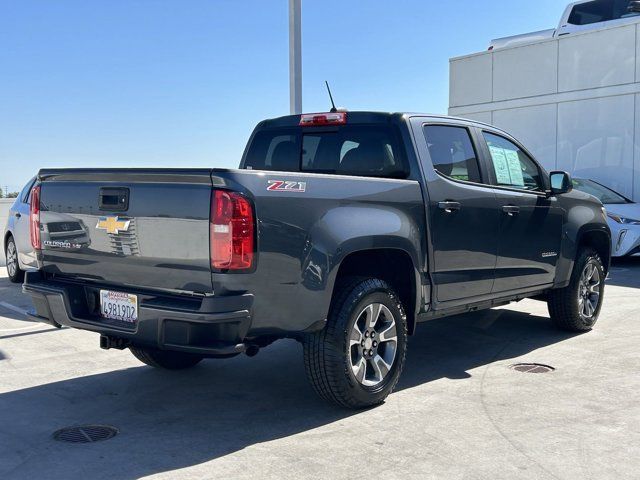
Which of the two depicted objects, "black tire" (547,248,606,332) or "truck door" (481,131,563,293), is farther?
"black tire" (547,248,606,332)

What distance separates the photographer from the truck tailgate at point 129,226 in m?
3.96

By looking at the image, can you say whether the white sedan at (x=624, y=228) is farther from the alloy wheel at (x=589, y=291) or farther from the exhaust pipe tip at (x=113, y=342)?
the exhaust pipe tip at (x=113, y=342)

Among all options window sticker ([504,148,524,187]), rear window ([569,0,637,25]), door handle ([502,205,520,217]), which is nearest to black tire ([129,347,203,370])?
door handle ([502,205,520,217])

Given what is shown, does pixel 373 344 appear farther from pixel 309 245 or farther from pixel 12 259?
pixel 12 259

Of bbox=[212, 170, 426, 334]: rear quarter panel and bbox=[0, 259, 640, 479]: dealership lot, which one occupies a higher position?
bbox=[212, 170, 426, 334]: rear quarter panel

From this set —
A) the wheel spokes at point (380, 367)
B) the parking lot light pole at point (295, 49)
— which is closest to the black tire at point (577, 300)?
the wheel spokes at point (380, 367)

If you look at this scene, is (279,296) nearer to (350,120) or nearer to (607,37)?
(350,120)

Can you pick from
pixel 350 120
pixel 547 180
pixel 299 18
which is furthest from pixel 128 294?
pixel 299 18

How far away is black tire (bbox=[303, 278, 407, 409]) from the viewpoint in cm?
446

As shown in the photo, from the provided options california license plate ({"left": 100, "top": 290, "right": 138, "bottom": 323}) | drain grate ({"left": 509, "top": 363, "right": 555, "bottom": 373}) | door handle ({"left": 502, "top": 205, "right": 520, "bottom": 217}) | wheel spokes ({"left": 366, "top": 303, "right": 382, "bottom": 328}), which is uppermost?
door handle ({"left": 502, "top": 205, "right": 520, "bottom": 217})

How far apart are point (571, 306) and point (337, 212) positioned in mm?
3508

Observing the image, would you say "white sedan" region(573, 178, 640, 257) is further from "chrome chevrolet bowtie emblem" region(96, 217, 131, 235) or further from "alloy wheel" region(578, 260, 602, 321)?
"chrome chevrolet bowtie emblem" region(96, 217, 131, 235)

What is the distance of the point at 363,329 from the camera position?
15.6 ft

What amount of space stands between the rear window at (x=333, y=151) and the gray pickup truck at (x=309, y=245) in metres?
0.01
